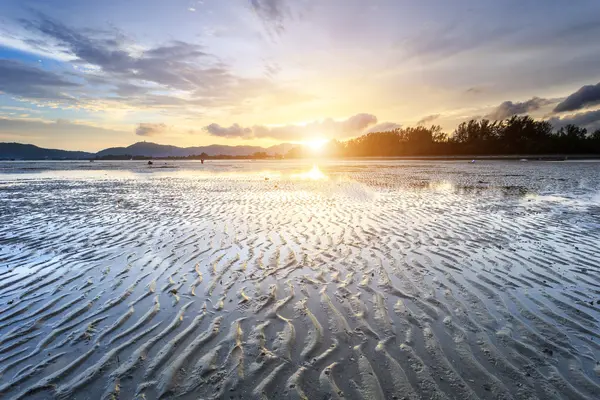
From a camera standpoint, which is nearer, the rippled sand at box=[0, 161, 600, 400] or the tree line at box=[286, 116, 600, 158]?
the rippled sand at box=[0, 161, 600, 400]

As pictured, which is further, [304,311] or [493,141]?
[493,141]

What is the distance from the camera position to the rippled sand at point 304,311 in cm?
394

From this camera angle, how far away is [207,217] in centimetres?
1458

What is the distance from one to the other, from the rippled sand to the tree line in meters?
119

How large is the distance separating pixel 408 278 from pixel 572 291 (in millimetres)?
3180

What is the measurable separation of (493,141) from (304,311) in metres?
136

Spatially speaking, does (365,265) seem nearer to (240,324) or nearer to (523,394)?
(240,324)

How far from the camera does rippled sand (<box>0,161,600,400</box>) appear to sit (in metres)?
3.94

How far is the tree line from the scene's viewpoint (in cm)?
10300

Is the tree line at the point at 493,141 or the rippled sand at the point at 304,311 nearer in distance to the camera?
the rippled sand at the point at 304,311

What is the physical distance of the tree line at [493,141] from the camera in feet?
338

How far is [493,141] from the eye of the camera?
118 metres

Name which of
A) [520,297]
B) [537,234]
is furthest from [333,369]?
[537,234]

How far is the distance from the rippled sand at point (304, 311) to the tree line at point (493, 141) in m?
119
